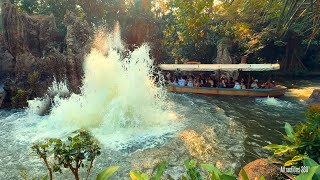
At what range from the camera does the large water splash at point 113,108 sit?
433 inches

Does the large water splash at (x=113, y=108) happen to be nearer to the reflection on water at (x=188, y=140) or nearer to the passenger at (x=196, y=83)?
the reflection on water at (x=188, y=140)

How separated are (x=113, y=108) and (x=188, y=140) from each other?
12.2 ft

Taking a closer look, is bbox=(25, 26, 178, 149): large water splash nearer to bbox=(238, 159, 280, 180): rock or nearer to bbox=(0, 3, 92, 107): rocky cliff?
bbox=(0, 3, 92, 107): rocky cliff

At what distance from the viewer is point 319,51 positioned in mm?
29172

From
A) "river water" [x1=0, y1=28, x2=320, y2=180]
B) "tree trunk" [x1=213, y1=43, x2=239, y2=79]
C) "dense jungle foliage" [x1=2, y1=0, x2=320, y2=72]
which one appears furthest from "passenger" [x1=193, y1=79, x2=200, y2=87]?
"river water" [x1=0, y1=28, x2=320, y2=180]

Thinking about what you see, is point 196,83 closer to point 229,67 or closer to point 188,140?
point 229,67

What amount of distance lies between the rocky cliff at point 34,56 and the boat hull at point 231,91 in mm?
7567

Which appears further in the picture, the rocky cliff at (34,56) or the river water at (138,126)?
the rocky cliff at (34,56)

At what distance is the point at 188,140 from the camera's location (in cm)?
993

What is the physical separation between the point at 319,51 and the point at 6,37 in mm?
30297

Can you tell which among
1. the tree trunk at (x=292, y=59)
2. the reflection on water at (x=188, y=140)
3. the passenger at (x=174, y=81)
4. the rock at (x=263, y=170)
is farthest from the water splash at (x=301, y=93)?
the rock at (x=263, y=170)

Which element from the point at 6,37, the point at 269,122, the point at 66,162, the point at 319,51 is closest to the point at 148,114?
the point at 269,122

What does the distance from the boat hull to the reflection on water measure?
8.04 ft

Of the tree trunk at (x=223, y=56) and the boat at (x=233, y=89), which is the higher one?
the tree trunk at (x=223, y=56)
